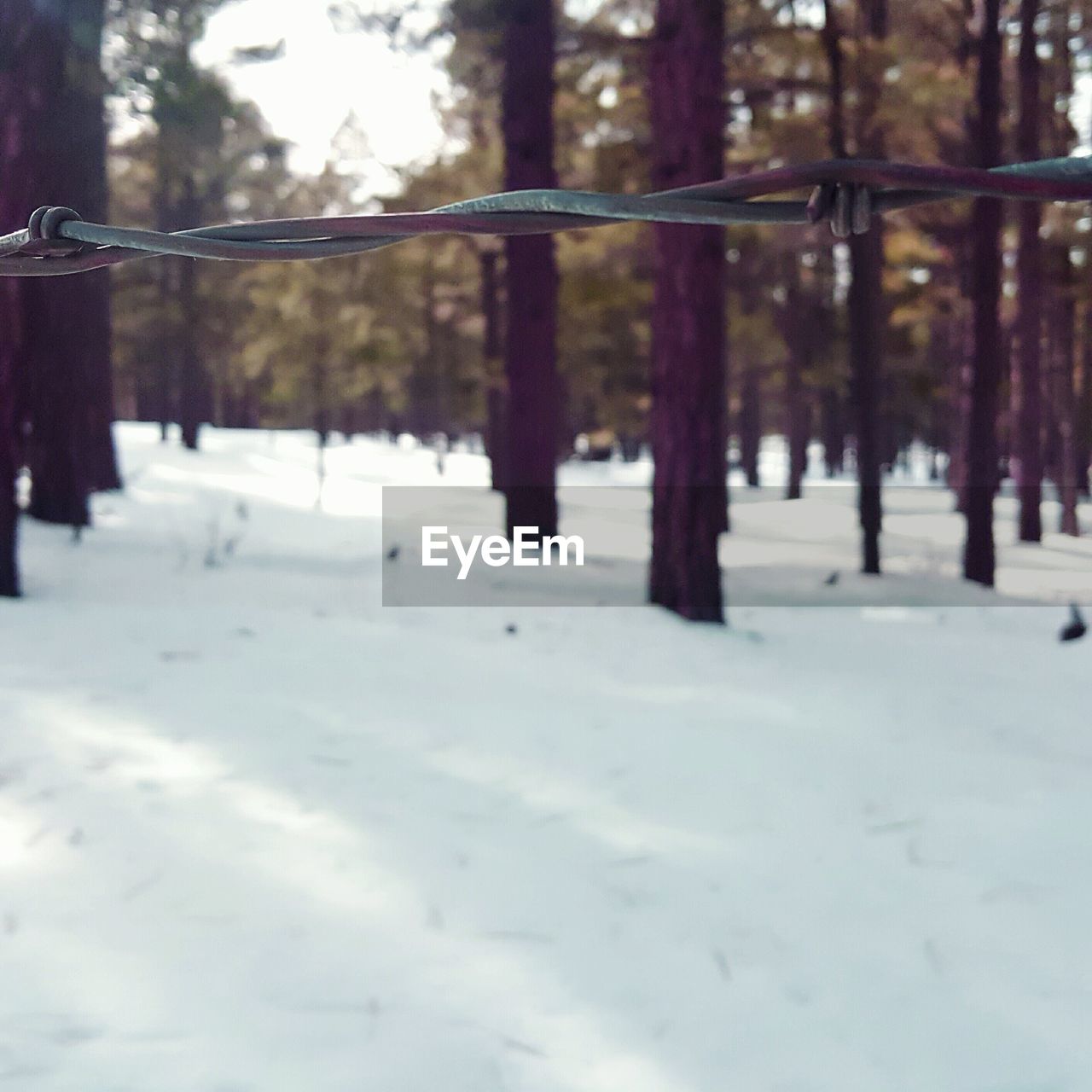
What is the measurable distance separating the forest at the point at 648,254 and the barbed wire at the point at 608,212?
5920mm

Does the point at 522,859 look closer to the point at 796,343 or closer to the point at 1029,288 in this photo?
the point at 1029,288

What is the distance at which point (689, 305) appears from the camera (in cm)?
803

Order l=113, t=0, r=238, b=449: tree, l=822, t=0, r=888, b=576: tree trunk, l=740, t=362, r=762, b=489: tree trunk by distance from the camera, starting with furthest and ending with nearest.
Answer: l=740, t=362, r=762, b=489: tree trunk, l=113, t=0, r=238, b=449: tree, l=822, t=0, r=888, b=576: tree trunk

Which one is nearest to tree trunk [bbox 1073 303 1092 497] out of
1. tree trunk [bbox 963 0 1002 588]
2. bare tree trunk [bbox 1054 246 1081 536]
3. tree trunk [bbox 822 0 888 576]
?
bare tree trunk [bbox 1054 246 1081 536]

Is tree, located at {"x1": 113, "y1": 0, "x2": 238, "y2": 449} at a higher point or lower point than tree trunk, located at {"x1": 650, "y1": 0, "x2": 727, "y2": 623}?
higher

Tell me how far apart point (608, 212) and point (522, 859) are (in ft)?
8.87

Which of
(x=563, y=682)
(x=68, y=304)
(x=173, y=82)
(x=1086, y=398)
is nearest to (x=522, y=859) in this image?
(x=563, y=682)

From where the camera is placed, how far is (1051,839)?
4.36 m

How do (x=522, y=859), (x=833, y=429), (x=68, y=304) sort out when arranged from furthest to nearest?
(x=833, y=429)
(x=68, y=304)
(x=522, y=859)

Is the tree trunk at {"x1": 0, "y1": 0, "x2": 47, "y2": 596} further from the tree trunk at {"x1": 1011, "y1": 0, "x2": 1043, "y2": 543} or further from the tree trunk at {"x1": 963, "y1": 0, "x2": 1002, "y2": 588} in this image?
the tree trunk at {"x1": 1011, "y1": 0, "x2": 1043, "y2": 543}

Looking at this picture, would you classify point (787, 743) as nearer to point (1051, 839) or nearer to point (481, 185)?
point (1051, 839)

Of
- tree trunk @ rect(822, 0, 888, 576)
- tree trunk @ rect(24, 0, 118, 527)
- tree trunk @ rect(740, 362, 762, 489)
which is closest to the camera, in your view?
tree trunk @ rect(24, 0, 118, 527)

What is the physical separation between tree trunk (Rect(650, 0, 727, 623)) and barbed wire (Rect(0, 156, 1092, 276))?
20.7 ft

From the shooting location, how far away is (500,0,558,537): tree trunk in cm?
1189
